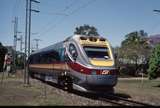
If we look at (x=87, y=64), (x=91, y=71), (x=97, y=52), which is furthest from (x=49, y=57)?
(x=91, y=71)

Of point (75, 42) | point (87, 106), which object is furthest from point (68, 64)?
point (87, 106)

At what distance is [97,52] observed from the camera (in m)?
25.2

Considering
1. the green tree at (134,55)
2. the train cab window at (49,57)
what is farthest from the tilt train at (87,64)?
the green tree at (134,55)

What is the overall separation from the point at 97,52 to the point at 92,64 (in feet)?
4.82

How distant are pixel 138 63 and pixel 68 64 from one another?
193ft

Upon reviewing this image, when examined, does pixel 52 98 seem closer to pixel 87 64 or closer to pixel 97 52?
pixel 87 64

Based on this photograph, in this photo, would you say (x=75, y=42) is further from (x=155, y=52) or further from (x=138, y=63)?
(x=138, y=63)

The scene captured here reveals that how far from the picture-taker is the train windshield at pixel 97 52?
24927mm

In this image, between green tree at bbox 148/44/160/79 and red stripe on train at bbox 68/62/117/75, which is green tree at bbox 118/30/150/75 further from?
red stripe on train at bbox 68/62/117/75

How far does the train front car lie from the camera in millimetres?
23719

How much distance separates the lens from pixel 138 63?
84062 mm

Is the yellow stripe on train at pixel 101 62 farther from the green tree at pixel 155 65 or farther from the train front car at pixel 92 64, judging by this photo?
the green tree at pixel 155 65

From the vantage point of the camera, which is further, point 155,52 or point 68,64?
point 155,52

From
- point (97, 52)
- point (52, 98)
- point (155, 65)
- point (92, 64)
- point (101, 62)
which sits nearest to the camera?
point (52, 98)
